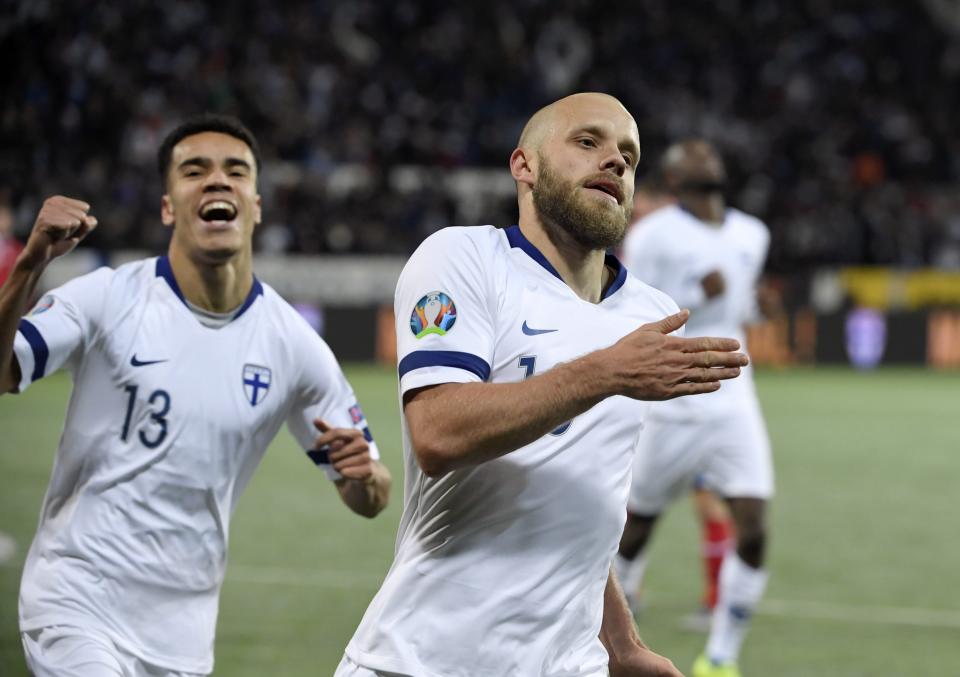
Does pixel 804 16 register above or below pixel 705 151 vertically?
above

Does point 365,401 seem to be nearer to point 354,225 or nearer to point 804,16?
point 354,225

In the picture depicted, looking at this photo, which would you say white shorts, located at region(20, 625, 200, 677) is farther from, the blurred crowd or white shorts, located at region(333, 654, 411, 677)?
the blurred crowd

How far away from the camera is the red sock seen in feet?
26.4

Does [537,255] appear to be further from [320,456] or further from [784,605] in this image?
[784,605]

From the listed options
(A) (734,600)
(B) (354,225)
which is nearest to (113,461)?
(A) (734,600)

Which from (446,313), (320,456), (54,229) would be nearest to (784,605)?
(320,456)

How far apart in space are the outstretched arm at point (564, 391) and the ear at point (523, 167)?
2.16ft

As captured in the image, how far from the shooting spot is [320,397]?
15.3 ft

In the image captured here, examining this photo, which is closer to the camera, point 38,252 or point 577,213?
point 577,213

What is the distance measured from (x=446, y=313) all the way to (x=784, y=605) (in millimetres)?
5769

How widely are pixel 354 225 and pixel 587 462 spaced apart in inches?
812

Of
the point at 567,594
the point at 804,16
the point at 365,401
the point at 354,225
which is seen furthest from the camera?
the point at 804,16

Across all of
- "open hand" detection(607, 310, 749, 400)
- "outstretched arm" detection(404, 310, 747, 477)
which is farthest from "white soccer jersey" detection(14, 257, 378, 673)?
"open hand" detection(607, 310, 749, 400)

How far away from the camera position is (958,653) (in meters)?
7.42
